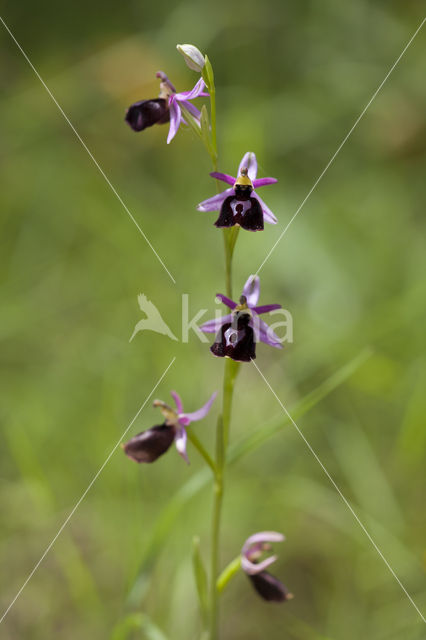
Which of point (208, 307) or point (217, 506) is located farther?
point (208, 307)

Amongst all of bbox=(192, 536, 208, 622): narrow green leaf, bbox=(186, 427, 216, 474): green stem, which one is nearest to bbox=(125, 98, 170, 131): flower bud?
bbox=(186, 427, 216, 474): green stem

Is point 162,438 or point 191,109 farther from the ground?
point 191,109

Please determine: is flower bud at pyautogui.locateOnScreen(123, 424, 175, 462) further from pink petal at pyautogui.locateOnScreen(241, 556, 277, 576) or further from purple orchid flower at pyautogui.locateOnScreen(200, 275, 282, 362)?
pink petal at pyautogui.locateOnScreen(241, 556, 277, 576)

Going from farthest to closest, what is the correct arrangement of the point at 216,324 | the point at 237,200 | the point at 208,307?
the point at 208,307, the point at 216,324, the point at 237,200

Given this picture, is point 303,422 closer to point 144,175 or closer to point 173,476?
point 173,476

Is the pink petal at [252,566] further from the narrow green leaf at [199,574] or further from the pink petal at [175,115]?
the pink petal at [175,115]

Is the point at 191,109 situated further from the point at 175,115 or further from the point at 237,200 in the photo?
the point at 237,200

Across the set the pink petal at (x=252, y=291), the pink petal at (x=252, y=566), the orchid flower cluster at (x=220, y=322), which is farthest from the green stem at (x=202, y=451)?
the pink petal at (x=252, y=291)

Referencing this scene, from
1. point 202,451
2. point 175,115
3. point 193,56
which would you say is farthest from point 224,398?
point 193,56
